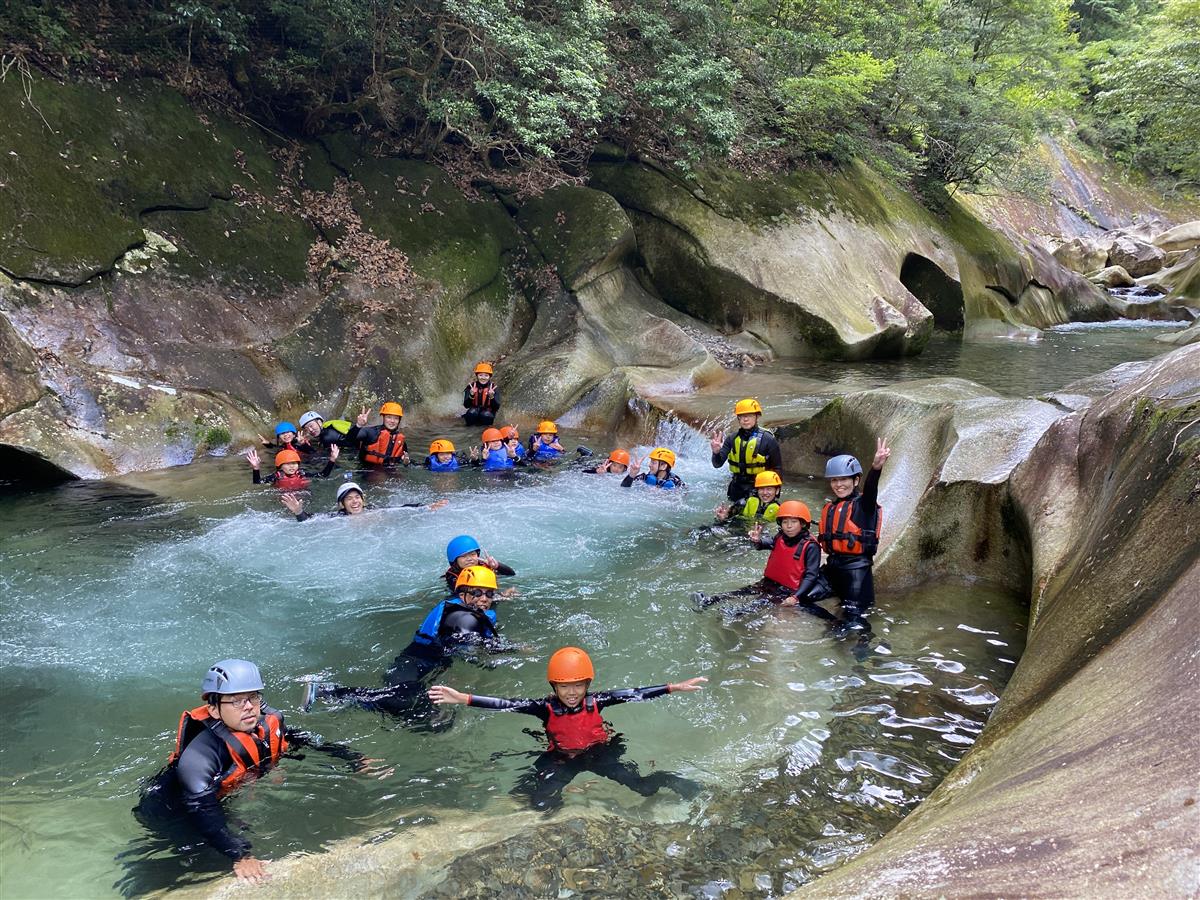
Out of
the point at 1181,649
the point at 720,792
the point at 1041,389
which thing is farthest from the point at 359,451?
the point at 1041,389

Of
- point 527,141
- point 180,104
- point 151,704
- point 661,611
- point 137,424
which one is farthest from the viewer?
point 180,104

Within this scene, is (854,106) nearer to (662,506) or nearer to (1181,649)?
(662,506)

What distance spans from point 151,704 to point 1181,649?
6125 mm

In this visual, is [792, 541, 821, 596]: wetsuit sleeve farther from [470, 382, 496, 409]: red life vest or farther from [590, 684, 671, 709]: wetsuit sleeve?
[470, 382, 496, 409]: red life vest

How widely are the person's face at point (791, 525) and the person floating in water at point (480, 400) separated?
319 inches

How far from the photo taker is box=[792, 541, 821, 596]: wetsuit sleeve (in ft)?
23.1

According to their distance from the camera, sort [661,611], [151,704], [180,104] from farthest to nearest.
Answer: [180,104]
[661,611]
[151,704]

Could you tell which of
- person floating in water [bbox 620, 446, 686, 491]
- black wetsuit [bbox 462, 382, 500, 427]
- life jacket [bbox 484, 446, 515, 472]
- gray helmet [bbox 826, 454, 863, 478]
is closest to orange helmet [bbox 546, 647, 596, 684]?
gray helmet [bbox 826, 454, 863, 478]

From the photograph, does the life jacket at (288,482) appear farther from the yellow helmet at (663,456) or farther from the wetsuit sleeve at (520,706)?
the wetsuit sleeve at (520,706)

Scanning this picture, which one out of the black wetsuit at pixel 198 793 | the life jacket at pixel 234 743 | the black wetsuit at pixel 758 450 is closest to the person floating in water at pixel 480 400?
the black wetsuit at pixel 758 450

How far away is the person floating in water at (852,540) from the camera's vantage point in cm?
696

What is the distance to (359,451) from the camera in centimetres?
1198

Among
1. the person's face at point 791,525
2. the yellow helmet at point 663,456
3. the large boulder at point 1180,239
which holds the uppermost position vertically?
the large boulder at point 1180,239

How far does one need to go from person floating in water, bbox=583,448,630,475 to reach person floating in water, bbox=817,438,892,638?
510 centimetres
